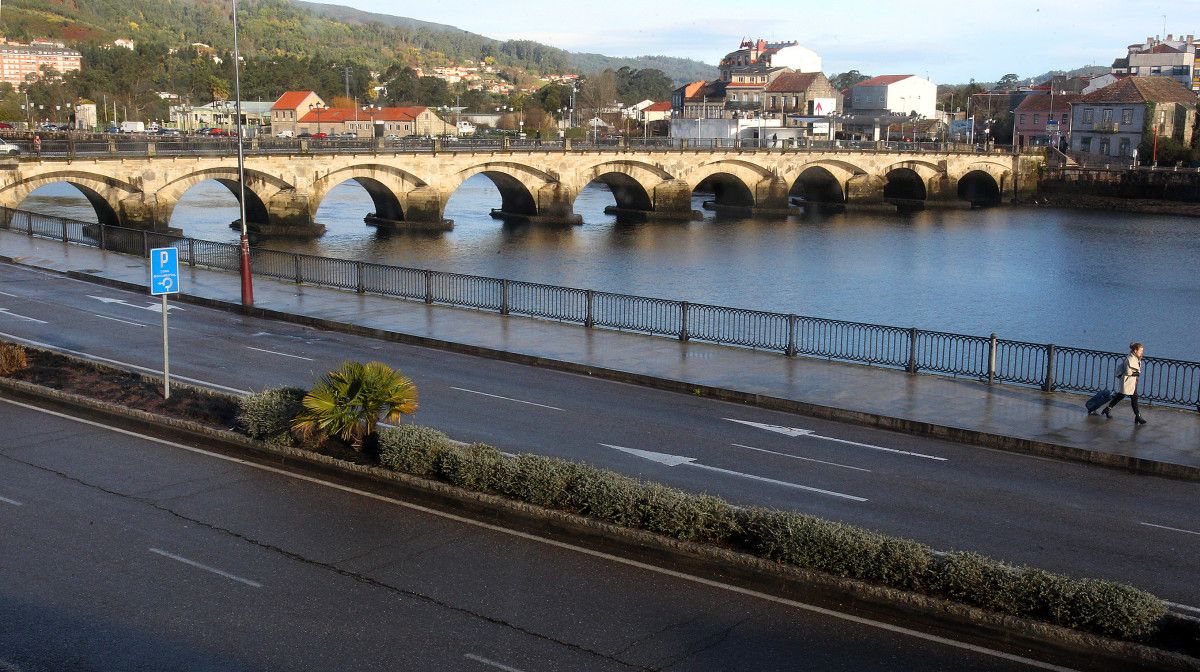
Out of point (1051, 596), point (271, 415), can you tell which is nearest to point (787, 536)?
point (1051, 596)

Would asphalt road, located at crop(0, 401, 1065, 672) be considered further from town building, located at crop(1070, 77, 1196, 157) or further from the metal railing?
town building, located at crop(1070, 77, 1196, 157)

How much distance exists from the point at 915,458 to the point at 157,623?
11455 millimetres

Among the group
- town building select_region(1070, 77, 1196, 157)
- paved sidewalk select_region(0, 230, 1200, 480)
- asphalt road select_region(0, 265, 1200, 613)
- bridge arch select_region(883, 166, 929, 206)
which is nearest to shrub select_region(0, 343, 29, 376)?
asphalt road select_region(0, 265, 1200, 613)

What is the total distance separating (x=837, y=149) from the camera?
96.1 metres

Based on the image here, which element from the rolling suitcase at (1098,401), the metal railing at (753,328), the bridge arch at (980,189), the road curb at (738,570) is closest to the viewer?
the road curb at (738,570)

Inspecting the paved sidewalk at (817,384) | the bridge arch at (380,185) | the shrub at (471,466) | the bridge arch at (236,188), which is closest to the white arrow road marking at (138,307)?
the paved sidewalk at (817,384)

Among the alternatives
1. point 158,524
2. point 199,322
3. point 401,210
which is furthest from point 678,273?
point 158,524

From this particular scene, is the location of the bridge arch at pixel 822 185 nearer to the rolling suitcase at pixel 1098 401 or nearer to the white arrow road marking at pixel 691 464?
the rolling suitcase at pixel 1098 401

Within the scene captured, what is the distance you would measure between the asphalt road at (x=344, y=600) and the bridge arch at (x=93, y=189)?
4660 centimetres

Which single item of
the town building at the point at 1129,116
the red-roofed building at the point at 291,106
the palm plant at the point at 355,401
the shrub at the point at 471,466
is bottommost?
the shrub at the point at 471,466

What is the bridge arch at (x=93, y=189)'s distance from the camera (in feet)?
181

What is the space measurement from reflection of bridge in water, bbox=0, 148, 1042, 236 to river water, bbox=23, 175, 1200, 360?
2.72m

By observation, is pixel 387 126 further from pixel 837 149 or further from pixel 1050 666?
pixel 1050 666

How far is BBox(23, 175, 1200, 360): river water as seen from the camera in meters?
→ 47.1
